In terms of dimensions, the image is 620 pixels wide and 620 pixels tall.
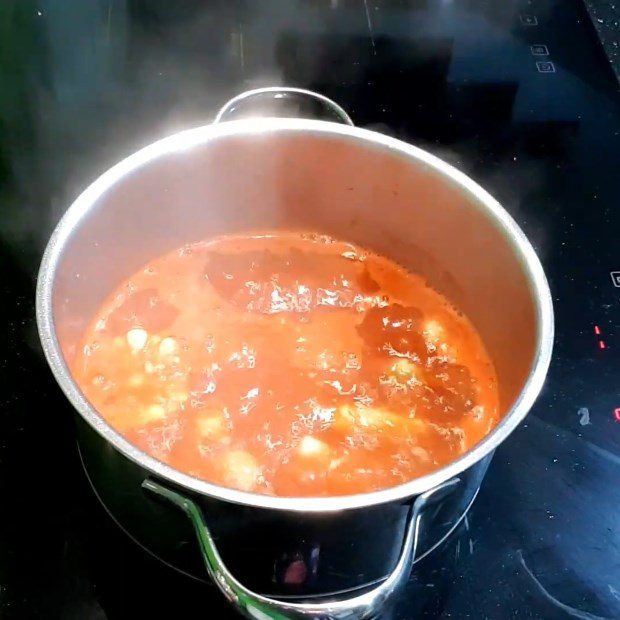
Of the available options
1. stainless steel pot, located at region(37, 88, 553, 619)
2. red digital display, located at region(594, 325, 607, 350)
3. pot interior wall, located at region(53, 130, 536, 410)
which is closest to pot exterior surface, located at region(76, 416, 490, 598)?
stainless steel pot, located at region(37, 88, 553, 619)

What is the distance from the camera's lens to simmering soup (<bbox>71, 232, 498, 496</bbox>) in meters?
0.97

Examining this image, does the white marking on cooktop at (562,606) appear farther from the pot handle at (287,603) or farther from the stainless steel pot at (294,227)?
the pot handle at (287,603)

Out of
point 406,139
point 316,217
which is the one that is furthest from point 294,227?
Answer: point 406,139

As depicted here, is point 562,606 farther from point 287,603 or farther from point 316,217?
point 316,217

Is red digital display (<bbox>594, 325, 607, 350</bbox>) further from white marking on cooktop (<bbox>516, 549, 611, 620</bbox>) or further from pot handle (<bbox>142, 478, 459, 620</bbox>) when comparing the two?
pot handle (<bbox>142, 478, 459, 620</bbox>)

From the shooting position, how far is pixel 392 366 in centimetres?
109

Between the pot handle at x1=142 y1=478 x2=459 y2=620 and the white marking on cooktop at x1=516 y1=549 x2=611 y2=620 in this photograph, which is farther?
the white marking on cooktop at x1=516 y1=549 x2=611 y2=620

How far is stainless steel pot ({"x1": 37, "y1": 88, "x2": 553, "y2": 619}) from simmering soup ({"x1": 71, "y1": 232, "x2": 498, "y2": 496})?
0.03 meters

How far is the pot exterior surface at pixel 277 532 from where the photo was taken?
737mm

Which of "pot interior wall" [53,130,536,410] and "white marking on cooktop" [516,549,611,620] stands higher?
"pot interior wall" [53,130,536,410]

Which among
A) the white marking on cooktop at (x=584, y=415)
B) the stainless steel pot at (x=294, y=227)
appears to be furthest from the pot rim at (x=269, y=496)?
the white marking on cooktop at (x=584, y=415)

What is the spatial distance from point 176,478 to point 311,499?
12cm

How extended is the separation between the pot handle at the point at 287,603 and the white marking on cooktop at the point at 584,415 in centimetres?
38

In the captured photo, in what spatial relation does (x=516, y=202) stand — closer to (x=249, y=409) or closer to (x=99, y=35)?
(x=249, y=409)
